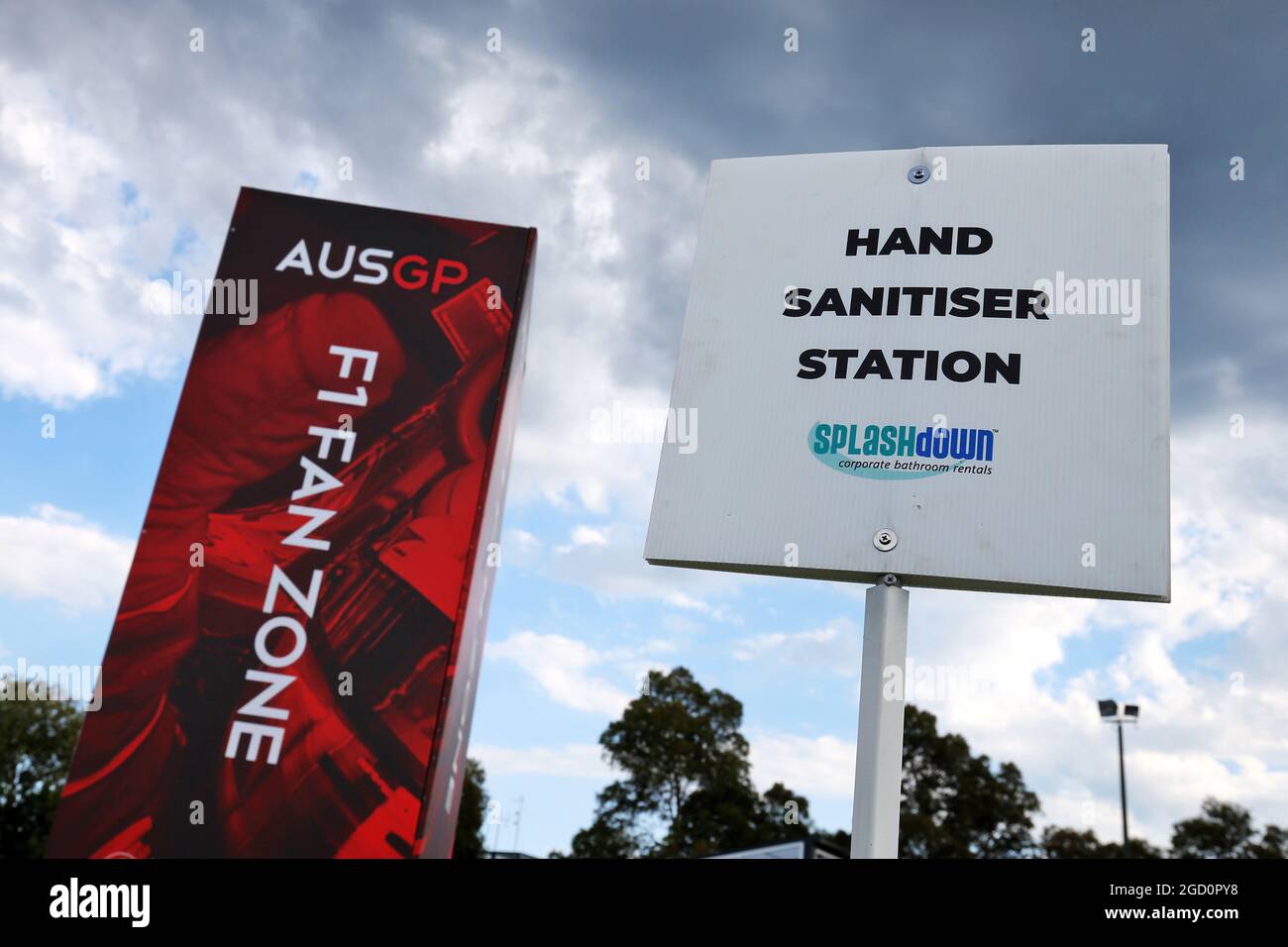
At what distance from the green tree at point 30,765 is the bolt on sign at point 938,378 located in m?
31.9

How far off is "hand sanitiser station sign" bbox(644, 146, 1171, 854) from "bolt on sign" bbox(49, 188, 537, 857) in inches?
314

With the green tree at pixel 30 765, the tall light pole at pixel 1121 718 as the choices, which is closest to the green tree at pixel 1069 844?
the tall light pole at pixel 1121 718

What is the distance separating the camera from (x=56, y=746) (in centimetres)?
3047

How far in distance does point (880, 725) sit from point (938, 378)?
109 cm

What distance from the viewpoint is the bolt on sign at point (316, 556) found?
10.1 meters

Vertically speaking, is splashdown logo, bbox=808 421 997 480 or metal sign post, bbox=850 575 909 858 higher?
splashdown logo, bbox=808 421 997 480

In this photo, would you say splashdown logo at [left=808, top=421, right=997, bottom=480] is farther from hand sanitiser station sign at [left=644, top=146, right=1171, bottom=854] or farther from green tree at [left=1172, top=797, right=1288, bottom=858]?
green tree at [left=1172, top=797, right=1288, bottom=858]

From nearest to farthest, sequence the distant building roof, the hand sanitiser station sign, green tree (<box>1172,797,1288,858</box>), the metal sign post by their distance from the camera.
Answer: the metal sign post, the hand sanitiser station sign, the distant building roof, green tree (<box>1172,797,1288,858</box>)

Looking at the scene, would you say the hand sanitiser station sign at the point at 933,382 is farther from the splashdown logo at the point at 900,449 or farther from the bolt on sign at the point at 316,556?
the bolt on sign at the point at 316,556

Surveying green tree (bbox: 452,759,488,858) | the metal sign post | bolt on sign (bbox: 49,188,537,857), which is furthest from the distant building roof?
green tree (bbox: 452,759,488,858)

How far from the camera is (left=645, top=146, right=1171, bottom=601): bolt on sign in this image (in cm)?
306
